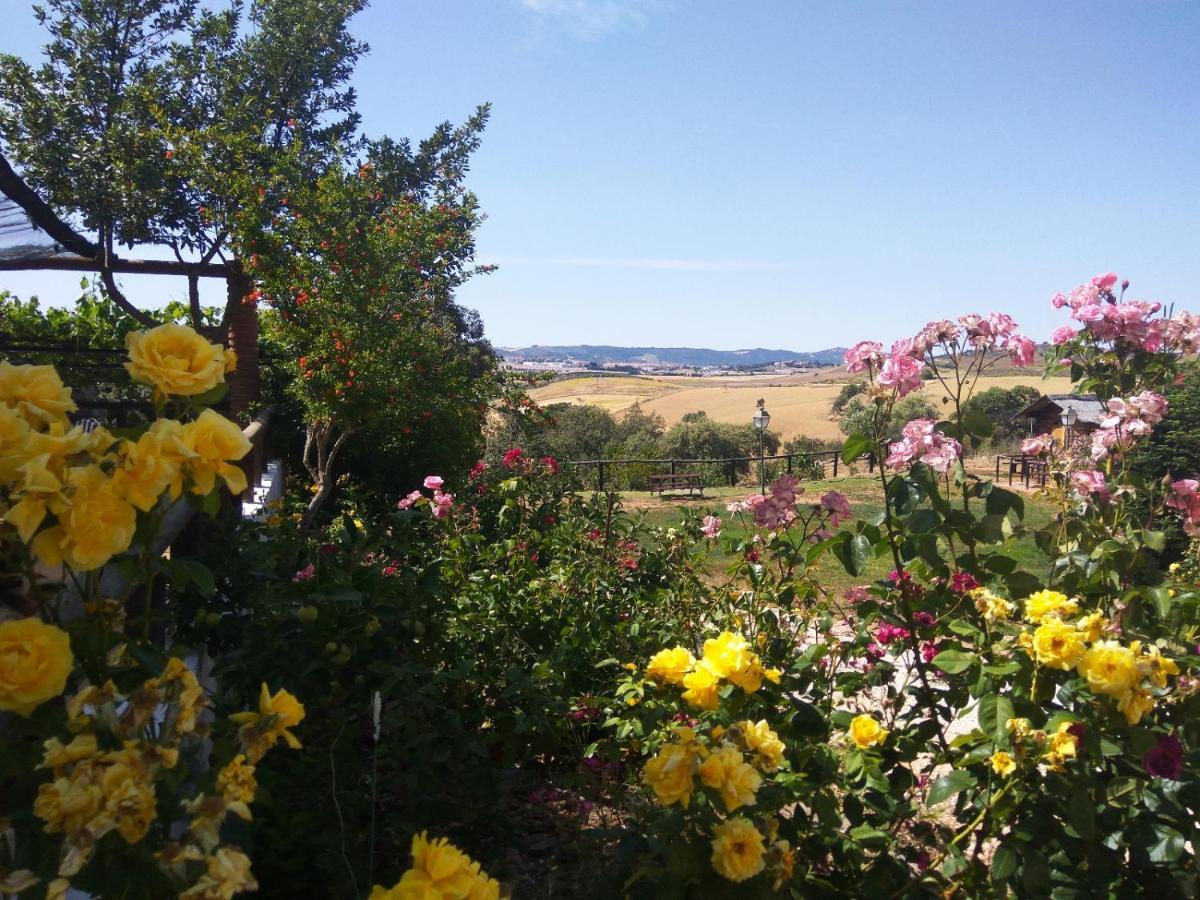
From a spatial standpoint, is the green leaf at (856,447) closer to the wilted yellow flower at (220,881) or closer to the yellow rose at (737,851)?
the yellow rose at (737,851)

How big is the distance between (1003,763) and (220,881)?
1.27m

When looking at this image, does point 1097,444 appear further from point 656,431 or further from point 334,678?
point 656,431

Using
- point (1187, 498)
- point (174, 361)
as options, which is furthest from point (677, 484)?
point (174, 361)

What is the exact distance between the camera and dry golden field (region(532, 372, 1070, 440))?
5312 centimetres

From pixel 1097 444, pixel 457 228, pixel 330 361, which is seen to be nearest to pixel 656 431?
pixel 457 228

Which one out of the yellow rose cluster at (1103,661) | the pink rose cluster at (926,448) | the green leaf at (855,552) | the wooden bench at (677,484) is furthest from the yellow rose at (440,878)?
the wooden bench at (677,484)

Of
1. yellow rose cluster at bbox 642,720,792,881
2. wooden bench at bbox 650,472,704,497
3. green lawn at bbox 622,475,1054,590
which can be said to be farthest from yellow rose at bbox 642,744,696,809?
wooden bench at bbox 650,472,704,497

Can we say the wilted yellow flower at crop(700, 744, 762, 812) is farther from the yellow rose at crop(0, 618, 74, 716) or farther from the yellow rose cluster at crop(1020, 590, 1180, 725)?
the yellow rose at crop(0, 618, 74, 716)

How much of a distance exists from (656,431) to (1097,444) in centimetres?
3889

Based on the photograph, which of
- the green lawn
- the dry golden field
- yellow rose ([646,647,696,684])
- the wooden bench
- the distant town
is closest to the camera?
yellow rose ([646,647,696,684])

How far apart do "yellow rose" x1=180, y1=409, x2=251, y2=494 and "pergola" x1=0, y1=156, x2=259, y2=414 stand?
3.78 m

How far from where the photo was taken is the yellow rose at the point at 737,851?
4.35 ft

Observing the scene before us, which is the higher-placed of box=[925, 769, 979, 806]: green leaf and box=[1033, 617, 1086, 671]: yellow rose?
box=[1033, 617, 1086, 671]: yellow rose

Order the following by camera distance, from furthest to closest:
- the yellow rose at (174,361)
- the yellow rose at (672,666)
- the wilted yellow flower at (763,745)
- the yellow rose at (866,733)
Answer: the yellow rose at (866,733), the yellow rose at (672,666), the wilted yellow flower at (763,745), the yellow rose at (174,361)
